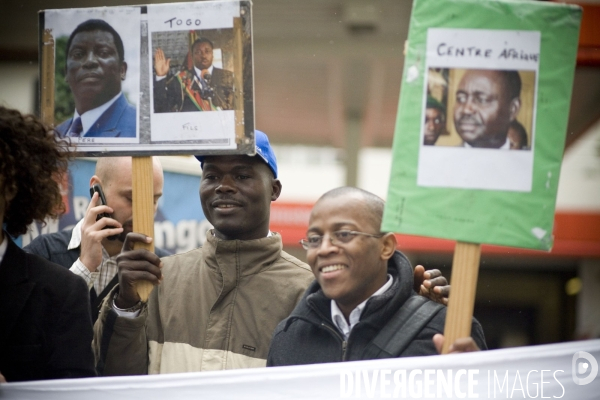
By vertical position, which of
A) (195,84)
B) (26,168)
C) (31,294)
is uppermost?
(195,84)

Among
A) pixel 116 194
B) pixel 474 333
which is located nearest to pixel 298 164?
pixel 116 194

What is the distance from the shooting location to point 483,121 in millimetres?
2115

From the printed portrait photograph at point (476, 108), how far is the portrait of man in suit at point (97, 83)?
1003 mm

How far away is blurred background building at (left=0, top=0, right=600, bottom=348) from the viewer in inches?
231

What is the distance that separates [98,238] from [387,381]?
122 cm

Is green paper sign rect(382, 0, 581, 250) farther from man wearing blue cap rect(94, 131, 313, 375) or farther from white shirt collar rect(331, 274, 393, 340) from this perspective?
man wearing blue cap rect(94, 131, 313, 375)

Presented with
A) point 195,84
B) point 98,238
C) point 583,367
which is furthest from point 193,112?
point 583,367

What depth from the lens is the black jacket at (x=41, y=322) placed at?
2125 millimetres

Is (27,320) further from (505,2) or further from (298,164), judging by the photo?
(298,164)

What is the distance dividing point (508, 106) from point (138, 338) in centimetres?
139

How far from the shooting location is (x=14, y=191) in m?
2.22

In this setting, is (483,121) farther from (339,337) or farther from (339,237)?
(339,337)

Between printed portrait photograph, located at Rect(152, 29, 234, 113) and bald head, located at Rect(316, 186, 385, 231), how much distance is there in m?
0.44

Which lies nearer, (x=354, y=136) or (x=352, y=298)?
(x=352, y=298)
